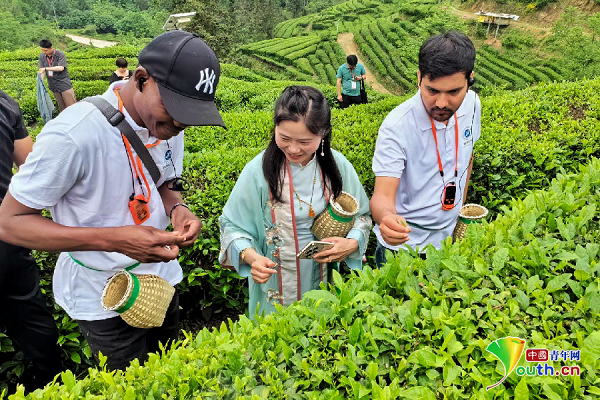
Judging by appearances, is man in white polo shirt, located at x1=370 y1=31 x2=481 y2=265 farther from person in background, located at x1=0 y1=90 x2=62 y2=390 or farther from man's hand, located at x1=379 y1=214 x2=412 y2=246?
A: person in background, located at x1=0 y1=90 x2=62 y2=390

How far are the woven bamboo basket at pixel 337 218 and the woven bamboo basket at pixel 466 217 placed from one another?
87 cm

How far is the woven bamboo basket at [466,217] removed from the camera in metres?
2.68

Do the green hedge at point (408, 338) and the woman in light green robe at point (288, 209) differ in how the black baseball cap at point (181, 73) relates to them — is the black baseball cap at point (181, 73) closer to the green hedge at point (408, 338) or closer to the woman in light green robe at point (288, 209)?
the woman in light green robe at point (288, 209)

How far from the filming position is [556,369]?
52.9 inches

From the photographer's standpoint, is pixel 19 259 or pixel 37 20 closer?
pixel 19 259

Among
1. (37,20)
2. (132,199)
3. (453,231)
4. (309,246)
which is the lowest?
(453,231)

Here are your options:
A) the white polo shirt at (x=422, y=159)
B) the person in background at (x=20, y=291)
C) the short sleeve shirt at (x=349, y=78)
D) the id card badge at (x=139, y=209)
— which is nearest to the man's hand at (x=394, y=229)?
the white polo shirt at (x=422, y=159)

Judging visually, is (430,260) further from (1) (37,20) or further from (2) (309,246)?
(1) (37,20)

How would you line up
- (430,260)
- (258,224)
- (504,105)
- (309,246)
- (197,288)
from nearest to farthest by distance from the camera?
(430,260) < (309,246) < (258,224) < (197,288) < (504,105)

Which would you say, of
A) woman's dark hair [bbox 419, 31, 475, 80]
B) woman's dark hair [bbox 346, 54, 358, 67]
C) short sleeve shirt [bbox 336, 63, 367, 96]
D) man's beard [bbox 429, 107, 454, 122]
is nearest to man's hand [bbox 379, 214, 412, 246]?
man's beard [bbox 429, 107, 454, 122]

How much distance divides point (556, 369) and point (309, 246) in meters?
1.17

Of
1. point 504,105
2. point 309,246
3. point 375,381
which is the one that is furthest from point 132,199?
point 504,105

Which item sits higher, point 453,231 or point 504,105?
point 504,105

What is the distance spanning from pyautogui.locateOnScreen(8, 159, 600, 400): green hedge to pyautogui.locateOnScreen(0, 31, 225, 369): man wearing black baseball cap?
516 mm
